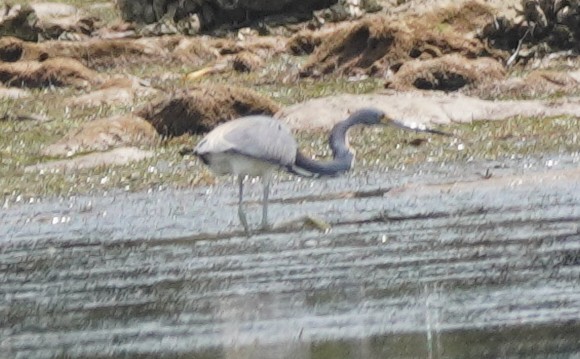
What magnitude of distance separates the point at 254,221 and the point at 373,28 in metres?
8.07

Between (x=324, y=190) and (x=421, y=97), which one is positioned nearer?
(x=324, y=190)

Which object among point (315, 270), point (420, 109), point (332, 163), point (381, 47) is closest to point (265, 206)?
point (332, 163)

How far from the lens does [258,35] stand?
22.4 meters

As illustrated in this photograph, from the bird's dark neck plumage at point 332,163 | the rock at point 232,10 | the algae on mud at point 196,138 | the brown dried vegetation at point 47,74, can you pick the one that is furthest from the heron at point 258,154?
the rock at point 232,10

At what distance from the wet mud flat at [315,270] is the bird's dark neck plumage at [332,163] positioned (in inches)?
10.9

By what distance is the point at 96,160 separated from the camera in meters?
13.9

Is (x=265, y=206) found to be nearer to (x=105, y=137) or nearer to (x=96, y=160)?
(x=96, y=160)

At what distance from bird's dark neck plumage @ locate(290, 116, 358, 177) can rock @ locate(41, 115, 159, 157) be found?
3.63 m

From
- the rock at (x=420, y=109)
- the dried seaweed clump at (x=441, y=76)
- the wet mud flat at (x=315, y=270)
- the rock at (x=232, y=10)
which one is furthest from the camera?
the rock at (x=232, y=10)

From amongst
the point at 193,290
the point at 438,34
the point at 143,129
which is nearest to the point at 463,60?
the point at 438,34

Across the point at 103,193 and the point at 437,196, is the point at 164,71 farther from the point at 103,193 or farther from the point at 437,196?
the point at 437,196

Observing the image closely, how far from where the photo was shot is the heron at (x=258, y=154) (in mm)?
10523

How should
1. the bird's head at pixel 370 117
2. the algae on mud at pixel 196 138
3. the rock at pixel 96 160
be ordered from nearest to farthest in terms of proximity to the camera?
1. the bird's head at pixel 370 117
2. the algae on mud at pixel 196 138
3. the rock at pixel 96 160

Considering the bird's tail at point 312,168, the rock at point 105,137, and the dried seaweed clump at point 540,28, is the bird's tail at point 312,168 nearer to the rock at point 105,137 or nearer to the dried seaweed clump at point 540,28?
the rock at point 105,137
